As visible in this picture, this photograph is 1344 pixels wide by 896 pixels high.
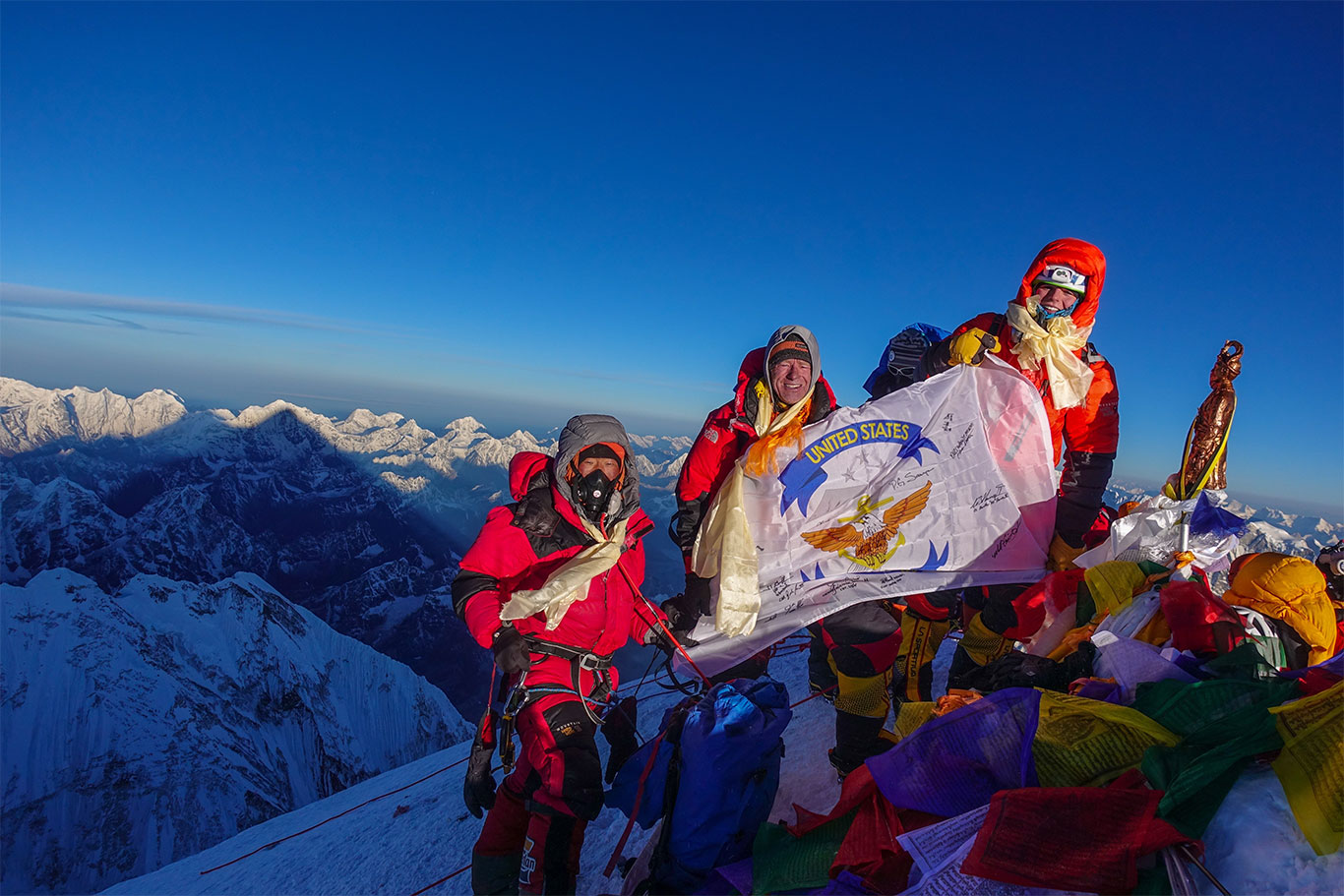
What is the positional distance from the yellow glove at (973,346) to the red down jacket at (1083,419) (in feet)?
0.51

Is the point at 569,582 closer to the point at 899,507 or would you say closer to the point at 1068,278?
the point at 899,507

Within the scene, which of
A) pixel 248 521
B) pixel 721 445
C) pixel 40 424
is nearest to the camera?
pixel 721 445

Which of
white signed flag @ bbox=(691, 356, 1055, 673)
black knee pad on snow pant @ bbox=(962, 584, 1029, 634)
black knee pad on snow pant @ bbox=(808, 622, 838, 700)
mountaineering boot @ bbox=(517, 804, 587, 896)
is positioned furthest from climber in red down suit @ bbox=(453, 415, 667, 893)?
black knee pad on snow pant @ bbox=(962, 584, 1029, 634)

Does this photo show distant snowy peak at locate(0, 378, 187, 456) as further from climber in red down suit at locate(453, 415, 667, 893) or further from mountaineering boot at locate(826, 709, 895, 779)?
mountaineering boot at locate(826, 709, 895, 779)

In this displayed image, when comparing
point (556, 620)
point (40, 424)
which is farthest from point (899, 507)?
point (40, 424)

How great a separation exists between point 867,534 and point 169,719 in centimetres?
9885

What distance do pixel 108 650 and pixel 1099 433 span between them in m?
113

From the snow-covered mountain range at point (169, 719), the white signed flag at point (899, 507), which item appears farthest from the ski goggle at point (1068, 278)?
→ the snow-covered mountain range at point (169, 719)

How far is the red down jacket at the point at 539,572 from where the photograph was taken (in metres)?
4.11

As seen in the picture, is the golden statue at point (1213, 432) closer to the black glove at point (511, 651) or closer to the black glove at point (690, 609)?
the black glove at point (690, 609)

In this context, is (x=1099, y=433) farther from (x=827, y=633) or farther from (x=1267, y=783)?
(x=1267, y=783)

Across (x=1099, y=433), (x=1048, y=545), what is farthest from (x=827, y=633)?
(x=1099, y=433)

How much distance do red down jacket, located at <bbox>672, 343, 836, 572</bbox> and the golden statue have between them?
3128 mm

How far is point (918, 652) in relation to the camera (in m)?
5.36
